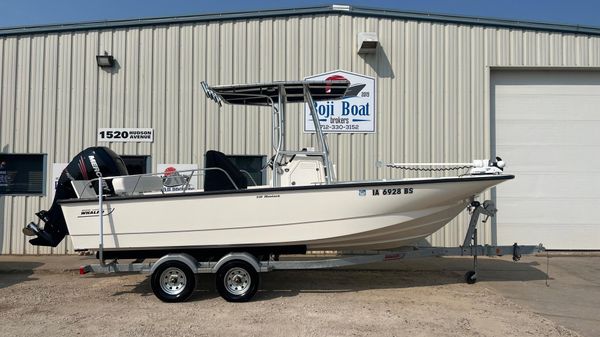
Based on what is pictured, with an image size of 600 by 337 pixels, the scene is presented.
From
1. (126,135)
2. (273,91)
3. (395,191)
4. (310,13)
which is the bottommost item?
(395,191)

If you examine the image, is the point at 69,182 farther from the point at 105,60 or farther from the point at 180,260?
the point at 105,60

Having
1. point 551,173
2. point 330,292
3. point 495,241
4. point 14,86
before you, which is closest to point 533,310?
point 330,292

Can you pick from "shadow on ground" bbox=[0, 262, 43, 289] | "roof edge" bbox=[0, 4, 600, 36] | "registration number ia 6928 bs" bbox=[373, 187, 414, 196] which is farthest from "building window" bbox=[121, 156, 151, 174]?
"registration number ia 6928 bs" bbox=[373, 187, 414, 196]

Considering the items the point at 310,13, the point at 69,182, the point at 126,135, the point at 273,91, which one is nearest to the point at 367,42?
the point at 310,13

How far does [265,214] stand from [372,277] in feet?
7.82

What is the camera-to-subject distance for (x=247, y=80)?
30.1ft

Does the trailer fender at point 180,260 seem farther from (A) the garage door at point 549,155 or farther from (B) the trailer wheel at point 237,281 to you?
(A) the garage door at point 549,155

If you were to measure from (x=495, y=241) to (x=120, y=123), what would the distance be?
304 inches

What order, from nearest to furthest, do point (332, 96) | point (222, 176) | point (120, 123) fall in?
point (222, 176), point (332, 96), point (120, 123)

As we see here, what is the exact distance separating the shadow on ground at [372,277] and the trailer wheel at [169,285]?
251 mm

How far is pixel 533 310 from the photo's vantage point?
521cm

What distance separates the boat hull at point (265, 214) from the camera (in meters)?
5.37

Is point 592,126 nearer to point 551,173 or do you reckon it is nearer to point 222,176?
point 551,173

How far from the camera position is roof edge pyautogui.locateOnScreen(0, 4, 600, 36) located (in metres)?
9.06
